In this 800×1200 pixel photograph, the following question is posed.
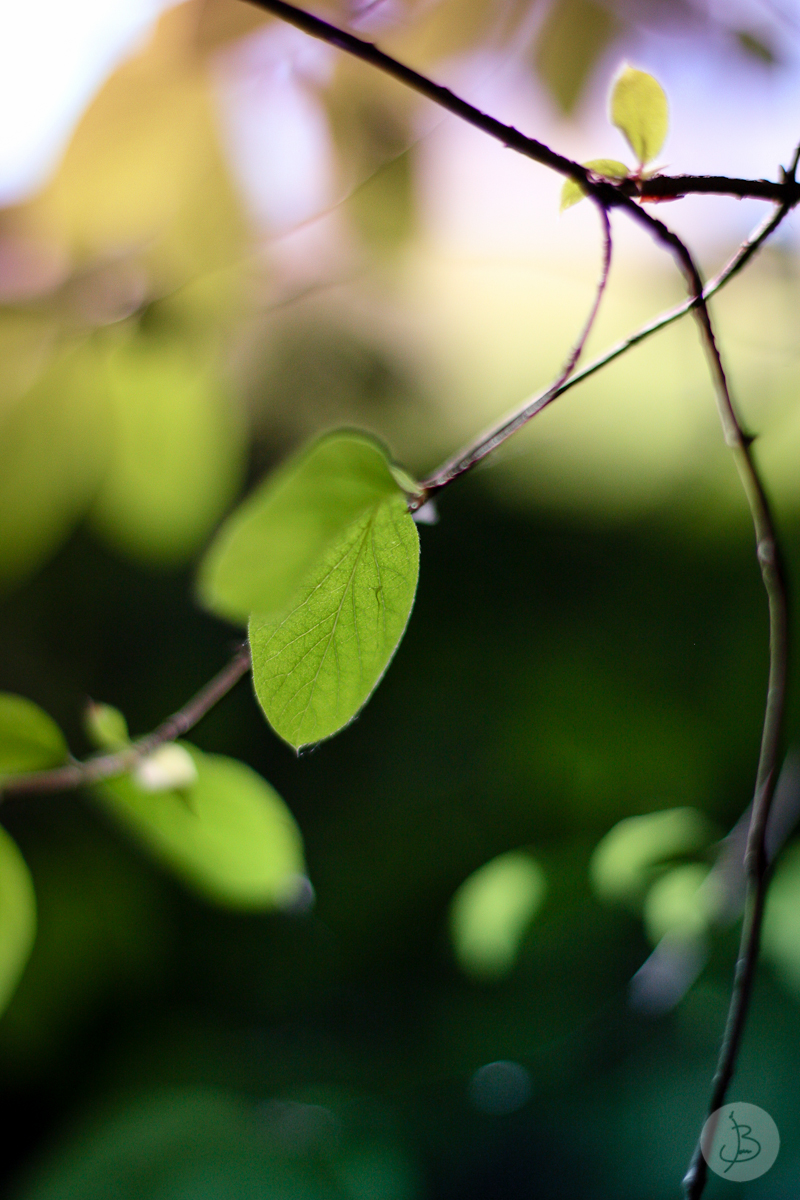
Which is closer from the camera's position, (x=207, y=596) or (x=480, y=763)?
(x=207, y=596)

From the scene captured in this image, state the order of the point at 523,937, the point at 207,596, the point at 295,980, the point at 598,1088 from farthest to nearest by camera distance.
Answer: the point at 295,980 → the point at 598,1088 → the point at 523,937 → the point at 207,596

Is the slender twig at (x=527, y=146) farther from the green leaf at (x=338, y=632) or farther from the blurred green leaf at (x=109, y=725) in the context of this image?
the blurred green leaf at (x=109, y=725)

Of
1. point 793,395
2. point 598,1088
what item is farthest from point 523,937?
point 793,395

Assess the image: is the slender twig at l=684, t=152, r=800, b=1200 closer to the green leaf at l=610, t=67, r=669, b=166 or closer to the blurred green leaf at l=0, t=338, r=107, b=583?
the green leaf at l=610, t=67, r=669, b=166

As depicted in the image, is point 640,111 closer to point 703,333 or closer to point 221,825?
point 703,333

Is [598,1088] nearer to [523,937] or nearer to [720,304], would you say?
[523,937]

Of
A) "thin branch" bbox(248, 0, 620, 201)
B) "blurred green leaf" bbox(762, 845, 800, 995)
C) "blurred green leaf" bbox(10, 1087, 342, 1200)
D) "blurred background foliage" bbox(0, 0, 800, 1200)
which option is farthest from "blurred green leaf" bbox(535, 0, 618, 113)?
"blurred green leaf" bbox(10, 1087, 342, 1200)
